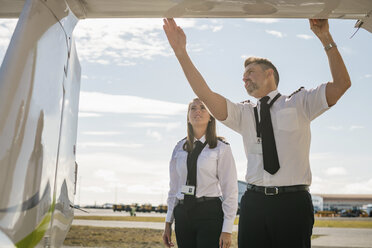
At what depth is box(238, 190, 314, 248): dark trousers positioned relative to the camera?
2498mm

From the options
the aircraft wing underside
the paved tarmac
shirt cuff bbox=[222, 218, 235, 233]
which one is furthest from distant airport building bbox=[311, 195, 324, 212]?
the aircraft wing underside

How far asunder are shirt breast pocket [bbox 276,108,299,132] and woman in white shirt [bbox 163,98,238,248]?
109 cm

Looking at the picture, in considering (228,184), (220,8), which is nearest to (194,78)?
(220,8)

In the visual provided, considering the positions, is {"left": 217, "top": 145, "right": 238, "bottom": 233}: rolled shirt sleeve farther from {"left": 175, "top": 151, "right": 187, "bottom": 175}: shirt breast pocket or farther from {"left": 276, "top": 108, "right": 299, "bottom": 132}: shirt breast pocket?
{"left": 276, "top": 108, "right": 299, "bottom": 132}: shirt breast pocket

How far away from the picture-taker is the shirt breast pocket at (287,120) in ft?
8.68

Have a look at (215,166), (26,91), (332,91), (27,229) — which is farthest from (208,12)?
(215,166)

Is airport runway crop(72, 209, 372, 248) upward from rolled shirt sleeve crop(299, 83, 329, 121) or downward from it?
downward

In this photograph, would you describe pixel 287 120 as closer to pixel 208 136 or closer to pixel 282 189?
pixel 282 189

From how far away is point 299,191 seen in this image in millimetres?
2547

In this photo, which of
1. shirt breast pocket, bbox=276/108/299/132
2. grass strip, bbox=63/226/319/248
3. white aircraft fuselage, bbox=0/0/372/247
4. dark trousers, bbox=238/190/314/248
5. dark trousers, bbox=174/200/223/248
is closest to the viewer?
white aircraft fuselage, bbox=0/0/372/247

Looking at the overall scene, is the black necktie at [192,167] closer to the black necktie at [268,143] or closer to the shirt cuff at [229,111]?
the shirt cuff at [229,111]

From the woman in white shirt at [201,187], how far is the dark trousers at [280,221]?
32.5 inches

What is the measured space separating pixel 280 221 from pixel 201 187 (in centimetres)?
114

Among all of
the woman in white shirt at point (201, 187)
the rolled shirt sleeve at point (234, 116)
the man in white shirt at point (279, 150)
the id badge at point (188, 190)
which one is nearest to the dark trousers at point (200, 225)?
the woman in white shirt at point (201, 187)
